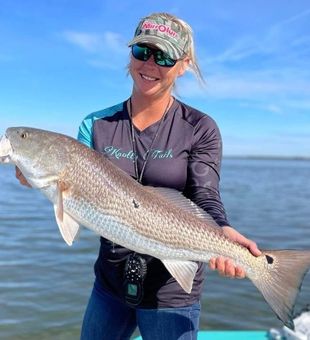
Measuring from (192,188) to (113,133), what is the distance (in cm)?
73

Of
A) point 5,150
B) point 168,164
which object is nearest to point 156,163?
point 168,164

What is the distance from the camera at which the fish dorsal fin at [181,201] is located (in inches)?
143

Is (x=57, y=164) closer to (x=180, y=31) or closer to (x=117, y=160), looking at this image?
(x=117, y=160)

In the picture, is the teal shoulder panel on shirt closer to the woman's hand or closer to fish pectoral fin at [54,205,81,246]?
fish pectoral fin at [54,205,81,246]

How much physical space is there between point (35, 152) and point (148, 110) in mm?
902

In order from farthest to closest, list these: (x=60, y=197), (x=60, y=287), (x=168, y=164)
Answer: (x=60, y=287), (x=168, y=164), (x=60, y=197)

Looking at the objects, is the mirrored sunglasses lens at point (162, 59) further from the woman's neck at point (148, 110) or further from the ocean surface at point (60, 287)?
the ocean surface at point (60, 287)

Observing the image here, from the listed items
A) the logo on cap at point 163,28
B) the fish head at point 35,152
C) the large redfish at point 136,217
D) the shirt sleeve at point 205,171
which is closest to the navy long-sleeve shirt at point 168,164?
the shirt sleeve at point 205,171

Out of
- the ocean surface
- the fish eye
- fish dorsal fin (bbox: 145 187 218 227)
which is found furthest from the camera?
the ocean surface

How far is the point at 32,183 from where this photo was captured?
3727 millimetres

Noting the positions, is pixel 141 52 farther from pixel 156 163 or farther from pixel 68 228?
pixel 68 228

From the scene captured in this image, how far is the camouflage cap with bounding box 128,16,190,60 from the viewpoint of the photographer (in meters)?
3.66

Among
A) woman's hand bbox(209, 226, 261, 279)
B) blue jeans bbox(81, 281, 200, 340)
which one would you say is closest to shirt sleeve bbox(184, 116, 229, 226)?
woman's hand bbox(209, 226, 261, 279)

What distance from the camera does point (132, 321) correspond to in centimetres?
393
